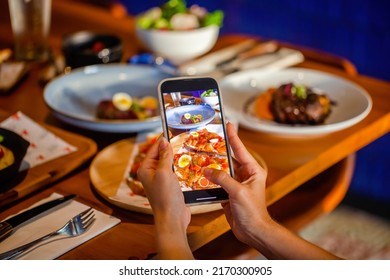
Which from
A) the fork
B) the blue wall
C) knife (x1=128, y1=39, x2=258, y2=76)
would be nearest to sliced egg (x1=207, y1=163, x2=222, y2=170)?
the fork

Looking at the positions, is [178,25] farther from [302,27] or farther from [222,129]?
[302,27]

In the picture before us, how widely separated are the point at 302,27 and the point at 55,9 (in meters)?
1.13

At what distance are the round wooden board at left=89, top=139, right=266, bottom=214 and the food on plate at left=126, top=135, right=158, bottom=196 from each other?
15 mm

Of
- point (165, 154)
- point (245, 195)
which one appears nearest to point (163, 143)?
point (165, 154)

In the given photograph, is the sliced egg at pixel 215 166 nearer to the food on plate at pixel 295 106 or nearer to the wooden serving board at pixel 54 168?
the wooden serving board at pixel 54 168

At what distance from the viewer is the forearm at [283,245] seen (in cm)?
102

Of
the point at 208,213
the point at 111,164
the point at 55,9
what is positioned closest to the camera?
the point at 208,213

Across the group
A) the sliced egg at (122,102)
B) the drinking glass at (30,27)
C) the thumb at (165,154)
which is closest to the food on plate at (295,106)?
the sliced egg at (122,102)

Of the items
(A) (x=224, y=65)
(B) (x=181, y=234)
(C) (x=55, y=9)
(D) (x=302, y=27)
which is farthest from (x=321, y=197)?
(D) (x=302, y=27)

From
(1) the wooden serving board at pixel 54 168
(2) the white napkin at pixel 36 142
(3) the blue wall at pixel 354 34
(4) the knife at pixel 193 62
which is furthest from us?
(3) the blue wall at pixel 354 34

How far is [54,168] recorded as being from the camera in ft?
4.25

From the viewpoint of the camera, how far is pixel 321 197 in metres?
1.61

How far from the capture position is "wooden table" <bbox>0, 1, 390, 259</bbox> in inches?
44.0

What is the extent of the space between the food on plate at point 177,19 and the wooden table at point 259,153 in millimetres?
119
